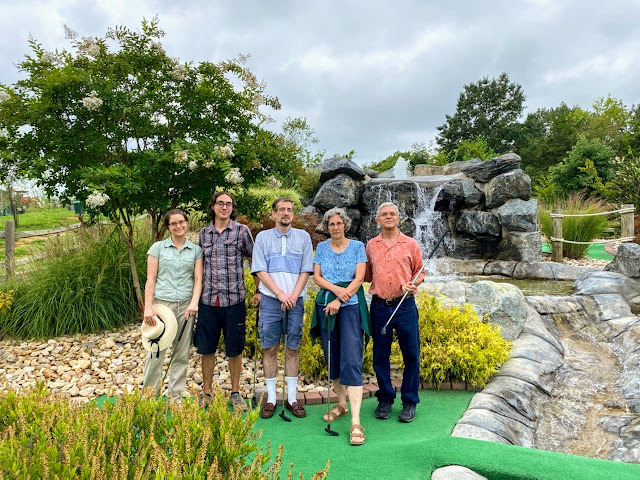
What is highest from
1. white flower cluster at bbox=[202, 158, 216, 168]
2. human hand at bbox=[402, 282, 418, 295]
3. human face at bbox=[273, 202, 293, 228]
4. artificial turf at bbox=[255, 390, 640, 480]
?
white flower cluster at bbox=[202, 158, 216, 168]

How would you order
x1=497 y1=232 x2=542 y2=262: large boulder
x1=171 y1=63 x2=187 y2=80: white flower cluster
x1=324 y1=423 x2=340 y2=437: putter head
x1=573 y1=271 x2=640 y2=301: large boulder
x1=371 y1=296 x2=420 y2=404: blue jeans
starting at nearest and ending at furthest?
x1=324 y1=423 x2=340 y2=437: putter head < x1=371 y1=296 x2=420 y2=404: blue jeans < x1=171 y1=63 x2=187 y2=80: white flower cluster < x1=573 y1=271 x2=640 y2=301: large boulder < x1=497 y1=232 x2=542 y2=262: large boulder

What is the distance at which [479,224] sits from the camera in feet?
37.3

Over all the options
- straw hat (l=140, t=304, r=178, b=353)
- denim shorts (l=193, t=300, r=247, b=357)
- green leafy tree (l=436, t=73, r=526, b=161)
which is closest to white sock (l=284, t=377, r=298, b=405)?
denim shorts (l=193, t=300, r=247, b=357)

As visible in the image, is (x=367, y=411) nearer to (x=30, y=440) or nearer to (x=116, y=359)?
(x=30, y=440)

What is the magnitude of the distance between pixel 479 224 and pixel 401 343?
8692 millimetres

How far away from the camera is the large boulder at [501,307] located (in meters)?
4.98

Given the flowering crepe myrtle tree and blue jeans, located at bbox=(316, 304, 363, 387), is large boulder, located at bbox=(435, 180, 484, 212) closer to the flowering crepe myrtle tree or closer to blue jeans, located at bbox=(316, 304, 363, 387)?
the flowering crepe myrtle tree

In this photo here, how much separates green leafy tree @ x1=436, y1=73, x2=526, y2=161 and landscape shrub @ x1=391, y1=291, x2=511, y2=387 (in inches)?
1394

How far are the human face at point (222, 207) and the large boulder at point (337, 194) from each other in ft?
27.3

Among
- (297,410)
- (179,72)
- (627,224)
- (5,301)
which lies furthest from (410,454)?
(627,224)

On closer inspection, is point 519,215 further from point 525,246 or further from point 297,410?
point 297,410

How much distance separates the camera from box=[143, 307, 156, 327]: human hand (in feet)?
10.9

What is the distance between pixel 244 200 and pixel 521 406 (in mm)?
3850

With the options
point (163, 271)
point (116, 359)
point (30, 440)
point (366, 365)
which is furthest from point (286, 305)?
point (116, 359)
